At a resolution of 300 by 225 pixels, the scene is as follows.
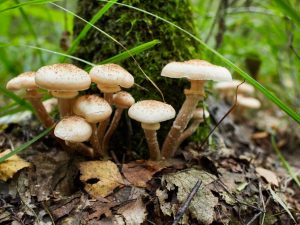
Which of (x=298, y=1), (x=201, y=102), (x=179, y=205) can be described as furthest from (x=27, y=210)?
(x=298, y=1)

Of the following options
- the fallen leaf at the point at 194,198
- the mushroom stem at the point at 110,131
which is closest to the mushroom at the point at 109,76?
the mushroom stem at the point at 110,131

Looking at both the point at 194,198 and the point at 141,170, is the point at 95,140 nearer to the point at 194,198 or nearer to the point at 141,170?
the point at 141,170

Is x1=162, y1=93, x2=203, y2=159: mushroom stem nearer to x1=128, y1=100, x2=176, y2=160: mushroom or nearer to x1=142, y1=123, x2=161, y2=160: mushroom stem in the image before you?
x1=142, y1=123, x2=161, y2=160: mushroom stem

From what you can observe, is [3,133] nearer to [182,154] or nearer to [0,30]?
[182,154]

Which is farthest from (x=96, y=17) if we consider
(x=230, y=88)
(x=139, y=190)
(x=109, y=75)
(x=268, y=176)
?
(x=230, y=88)

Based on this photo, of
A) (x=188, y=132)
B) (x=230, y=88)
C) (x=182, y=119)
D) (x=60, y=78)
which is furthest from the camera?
(x=230, y=88)

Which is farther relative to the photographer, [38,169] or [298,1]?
[298,1]

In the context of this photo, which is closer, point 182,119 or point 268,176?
point 182,119
